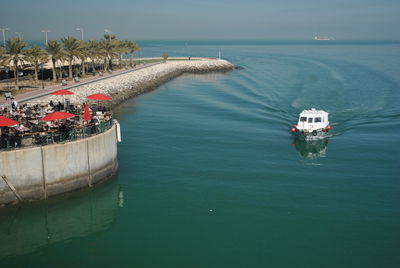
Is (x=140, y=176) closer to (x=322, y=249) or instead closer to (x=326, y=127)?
(x=322, y=249)

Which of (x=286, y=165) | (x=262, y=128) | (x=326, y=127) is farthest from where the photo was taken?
(x=262, y=128)

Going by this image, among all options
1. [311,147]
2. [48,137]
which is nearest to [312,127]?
[311,147]

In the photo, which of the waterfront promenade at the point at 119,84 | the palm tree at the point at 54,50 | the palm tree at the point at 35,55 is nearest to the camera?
the waterfront promenade at the point at 119,84

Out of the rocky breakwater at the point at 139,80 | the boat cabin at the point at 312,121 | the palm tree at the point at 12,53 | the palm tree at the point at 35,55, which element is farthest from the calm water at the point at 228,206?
the palm tree at the point at 35,55

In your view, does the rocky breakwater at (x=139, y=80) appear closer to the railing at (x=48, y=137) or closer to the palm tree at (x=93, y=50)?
the palm tree at (x=93, y=50)

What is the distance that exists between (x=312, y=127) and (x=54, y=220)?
81.7 feet

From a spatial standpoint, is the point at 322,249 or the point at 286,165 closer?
the point at 322,249

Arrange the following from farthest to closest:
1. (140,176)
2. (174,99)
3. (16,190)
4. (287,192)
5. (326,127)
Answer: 1. (174,99)
2. (326,127)
3. (140,176)
4. (287,192)
5. (16,190)

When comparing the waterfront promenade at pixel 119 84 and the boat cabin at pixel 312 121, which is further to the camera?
the waterfront promenade at pixel 119 84

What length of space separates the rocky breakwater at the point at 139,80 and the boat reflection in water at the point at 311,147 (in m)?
24.0

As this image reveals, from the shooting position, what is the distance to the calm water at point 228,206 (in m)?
19.4

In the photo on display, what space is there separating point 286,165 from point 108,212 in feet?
46.0

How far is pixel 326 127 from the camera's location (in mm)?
38812

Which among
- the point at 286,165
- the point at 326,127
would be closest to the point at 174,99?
the point at 326,127
